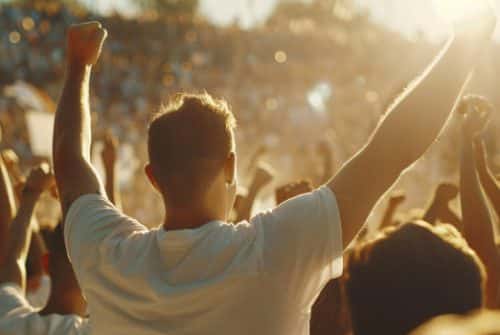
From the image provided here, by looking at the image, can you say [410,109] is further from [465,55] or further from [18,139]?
[18,139]

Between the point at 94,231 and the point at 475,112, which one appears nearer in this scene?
the point at 94,231

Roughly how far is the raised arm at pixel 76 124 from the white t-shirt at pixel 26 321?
0.46 meters

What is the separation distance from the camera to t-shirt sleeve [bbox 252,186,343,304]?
1581mm

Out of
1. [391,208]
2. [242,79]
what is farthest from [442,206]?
[242,79]

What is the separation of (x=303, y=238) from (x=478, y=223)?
3.84 ft

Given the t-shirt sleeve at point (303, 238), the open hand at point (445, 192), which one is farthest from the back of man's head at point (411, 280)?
the open hand at point (445, 192)

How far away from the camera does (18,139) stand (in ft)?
56.9

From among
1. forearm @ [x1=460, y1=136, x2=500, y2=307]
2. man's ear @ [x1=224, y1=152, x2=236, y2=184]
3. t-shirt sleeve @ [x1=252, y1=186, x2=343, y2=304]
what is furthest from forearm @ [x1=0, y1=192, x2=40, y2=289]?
forearm @ [x1=460, y1=136, x2=500, y2=307]

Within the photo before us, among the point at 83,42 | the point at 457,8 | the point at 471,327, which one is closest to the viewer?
the point at 471,327

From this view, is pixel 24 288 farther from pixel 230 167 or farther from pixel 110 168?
pixel 110 168

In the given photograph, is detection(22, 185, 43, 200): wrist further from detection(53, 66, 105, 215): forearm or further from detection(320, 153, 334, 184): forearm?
detection(320, 153, 334, 184): forearm

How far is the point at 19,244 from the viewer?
244cm

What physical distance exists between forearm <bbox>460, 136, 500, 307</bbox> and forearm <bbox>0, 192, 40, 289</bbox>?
4.15 feet

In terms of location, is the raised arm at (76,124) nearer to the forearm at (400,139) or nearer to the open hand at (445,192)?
the forearm at (400,139)
